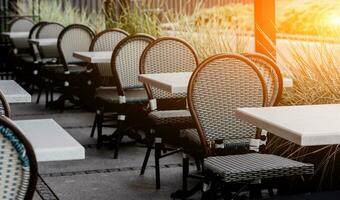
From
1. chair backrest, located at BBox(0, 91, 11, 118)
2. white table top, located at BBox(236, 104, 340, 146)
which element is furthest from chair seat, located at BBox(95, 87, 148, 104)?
chair backrest, located at BBox(0, 91, 11, 118)

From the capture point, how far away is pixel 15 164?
2385mm

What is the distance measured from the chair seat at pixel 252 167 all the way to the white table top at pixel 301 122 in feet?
0.92

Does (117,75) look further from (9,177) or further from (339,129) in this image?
(9,177)

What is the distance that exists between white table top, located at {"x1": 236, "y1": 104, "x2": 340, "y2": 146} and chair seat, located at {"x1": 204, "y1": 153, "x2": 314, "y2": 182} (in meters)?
0.28

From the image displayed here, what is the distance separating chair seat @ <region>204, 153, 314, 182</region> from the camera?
3639 mm

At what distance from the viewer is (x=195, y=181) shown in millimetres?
5414

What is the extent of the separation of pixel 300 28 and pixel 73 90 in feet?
10.1

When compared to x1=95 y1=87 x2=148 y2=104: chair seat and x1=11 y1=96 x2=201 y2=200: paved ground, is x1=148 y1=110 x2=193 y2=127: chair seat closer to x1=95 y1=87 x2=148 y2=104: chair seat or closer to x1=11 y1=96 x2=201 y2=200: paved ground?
x1=11 y1=96 x2=201 y2=200: paved ground

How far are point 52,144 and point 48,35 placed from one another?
751cm

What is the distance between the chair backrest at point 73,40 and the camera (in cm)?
859

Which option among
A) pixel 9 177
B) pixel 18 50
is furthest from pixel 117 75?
pixel 18 50

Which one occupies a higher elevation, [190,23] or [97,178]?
[190,23]

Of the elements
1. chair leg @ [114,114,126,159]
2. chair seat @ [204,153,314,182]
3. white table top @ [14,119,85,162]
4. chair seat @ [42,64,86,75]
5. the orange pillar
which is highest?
the orange pillar

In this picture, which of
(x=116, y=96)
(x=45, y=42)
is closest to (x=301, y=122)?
(x=116, y=96)
